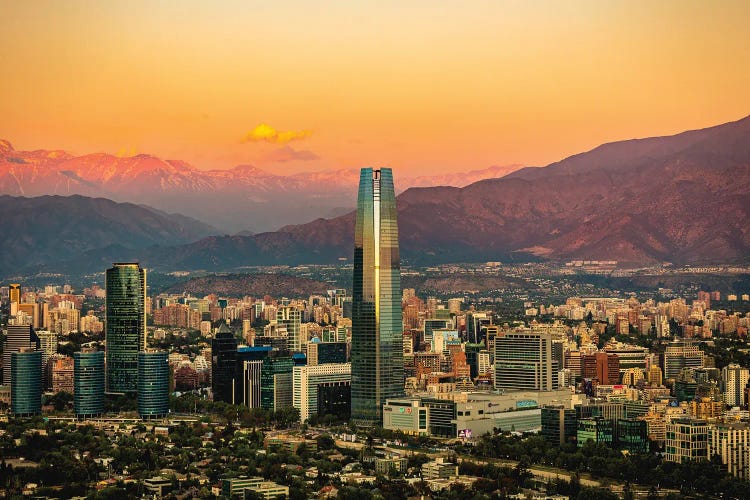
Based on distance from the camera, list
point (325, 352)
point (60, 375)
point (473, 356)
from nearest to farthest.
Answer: point (325, 352) → point (60, 375) → point (473, 356)

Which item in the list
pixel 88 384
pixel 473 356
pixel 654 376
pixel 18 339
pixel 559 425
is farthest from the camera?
pixel 18 339

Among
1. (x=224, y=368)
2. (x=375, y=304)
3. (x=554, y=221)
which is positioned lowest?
(x=224, y=368)

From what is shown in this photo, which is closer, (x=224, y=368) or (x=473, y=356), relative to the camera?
(x=224, y=368)

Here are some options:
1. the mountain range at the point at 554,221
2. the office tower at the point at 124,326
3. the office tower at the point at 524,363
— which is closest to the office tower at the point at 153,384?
the office tower at the point at 124,326

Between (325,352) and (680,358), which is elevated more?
(325,352)

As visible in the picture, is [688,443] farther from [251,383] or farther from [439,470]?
[251,383]

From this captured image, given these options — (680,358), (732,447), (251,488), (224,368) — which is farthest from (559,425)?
(680,358)

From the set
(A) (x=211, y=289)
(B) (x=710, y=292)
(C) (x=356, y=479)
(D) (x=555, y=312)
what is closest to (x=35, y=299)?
(A) (x=211, y=289)

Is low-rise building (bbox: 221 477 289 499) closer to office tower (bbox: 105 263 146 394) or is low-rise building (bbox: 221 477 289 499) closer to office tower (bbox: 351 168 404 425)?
office tower (bbox: 351 168 404 425)
